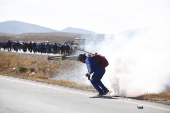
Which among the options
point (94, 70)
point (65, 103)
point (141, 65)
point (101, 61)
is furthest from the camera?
point (141, 65)

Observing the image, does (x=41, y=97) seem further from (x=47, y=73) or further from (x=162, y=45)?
(x=47, y=73)

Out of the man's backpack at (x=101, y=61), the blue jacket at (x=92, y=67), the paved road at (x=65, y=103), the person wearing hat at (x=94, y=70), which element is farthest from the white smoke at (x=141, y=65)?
the paved road at (x=65, y=103)

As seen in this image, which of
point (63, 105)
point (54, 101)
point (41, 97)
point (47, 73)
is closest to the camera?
point (63, 105)

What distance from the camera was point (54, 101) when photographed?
796cm

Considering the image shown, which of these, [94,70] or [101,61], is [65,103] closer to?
[94,70]

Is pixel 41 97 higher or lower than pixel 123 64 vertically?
lower

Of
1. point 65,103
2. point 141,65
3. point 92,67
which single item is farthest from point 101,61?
point 141,65

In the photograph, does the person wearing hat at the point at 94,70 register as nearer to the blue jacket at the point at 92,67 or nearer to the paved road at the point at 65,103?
the blue jacket at the point at 92,67

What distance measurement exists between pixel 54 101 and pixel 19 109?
4.56 ft

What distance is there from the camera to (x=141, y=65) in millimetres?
12461

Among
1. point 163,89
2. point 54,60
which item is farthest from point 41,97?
point 54,60

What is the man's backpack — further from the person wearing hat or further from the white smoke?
the white smoke

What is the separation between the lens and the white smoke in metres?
9.97

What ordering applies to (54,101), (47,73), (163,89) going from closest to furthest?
1. (54,101)
2. (163,89)
3. (47,73)
